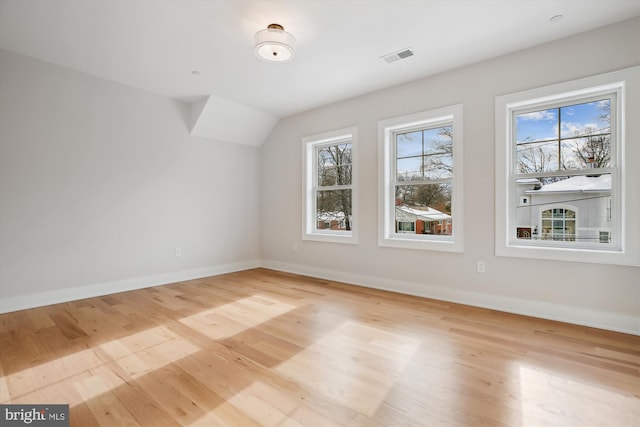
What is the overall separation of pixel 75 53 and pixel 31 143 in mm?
1076

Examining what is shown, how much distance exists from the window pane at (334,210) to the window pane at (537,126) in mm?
2253

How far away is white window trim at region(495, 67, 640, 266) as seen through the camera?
257cm

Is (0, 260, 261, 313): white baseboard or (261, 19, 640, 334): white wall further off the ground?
(261, 19, 640, 334): white wall

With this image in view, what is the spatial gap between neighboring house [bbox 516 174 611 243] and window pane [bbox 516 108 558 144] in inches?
17.4

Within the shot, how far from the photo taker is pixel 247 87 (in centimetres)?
405

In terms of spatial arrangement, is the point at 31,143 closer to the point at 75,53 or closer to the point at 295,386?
the point at 75,53

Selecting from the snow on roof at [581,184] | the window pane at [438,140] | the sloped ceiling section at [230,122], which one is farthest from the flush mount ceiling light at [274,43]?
the snow on roof at [581,184]

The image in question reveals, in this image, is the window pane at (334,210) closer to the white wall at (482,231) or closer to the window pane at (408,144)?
the white wall at (482,231)

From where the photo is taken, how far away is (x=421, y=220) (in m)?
3.91

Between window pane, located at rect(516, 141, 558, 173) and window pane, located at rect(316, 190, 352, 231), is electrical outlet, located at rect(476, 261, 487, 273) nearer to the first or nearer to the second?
window pane, located at rect(516, 141, 558, 173)

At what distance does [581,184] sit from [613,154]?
0.33 meters

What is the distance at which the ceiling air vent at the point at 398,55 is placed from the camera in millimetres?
3119

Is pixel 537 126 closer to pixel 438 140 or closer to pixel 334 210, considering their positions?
pixel 438 140

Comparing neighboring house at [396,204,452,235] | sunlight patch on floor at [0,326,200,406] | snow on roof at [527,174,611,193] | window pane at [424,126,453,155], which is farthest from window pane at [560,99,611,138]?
sunlight patch on floor at [0,326,200,406]
